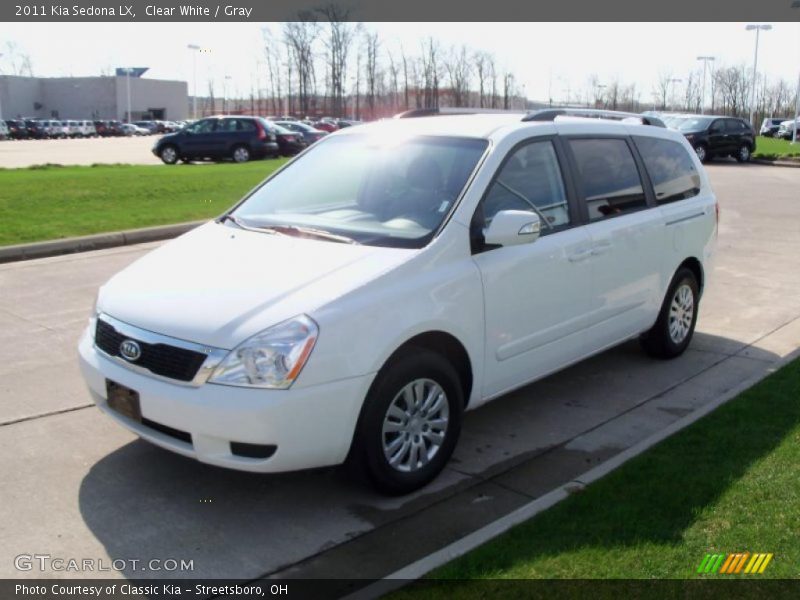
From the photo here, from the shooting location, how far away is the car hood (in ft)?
12.6

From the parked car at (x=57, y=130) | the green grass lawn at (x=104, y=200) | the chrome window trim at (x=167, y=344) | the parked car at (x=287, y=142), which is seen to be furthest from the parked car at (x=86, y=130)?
the chrome window trim at (x=167, y=344)

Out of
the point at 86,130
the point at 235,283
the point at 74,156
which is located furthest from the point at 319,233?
the point at 86,130

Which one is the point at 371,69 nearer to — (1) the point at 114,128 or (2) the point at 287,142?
(1) the point at 114,128

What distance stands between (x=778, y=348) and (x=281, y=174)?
4.45 meters

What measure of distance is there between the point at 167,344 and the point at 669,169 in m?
4.35

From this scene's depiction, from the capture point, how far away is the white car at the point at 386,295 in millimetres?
3781

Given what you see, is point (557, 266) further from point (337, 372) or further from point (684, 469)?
point (337, 372)

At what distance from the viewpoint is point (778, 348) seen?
7.09 metres

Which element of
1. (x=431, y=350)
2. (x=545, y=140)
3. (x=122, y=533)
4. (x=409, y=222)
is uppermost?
(x=545, y=140)

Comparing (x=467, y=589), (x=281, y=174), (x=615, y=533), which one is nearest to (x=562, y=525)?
(x=615, y=533)

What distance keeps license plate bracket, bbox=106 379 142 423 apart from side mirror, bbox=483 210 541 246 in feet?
6.56

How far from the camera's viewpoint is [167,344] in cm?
389

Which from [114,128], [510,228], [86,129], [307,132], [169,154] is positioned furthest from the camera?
[114,128]

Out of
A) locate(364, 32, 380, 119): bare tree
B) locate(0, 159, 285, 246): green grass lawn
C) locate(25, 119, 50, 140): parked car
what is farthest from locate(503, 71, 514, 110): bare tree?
locate(0, 159, 285, 246): green grass lawn
